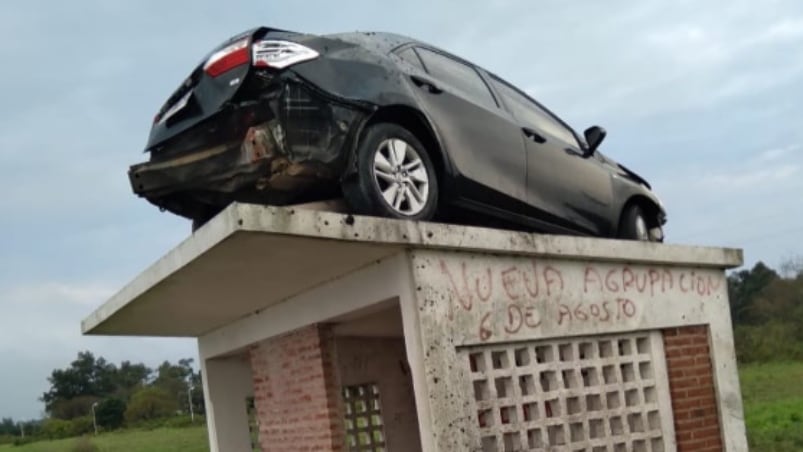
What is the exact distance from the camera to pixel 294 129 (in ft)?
17.2

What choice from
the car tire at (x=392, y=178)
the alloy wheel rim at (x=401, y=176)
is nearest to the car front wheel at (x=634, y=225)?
the car tire at (x=392, y=178)

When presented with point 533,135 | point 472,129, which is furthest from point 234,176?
point 533,135

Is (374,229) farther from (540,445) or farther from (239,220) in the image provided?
(540,445)

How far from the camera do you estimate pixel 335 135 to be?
5.32 m

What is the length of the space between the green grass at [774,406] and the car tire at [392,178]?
12207mm

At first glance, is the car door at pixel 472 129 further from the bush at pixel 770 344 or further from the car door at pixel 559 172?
the bush at pixel 770 344

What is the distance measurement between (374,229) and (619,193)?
3640 mm

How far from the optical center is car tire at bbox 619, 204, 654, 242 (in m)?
8.07

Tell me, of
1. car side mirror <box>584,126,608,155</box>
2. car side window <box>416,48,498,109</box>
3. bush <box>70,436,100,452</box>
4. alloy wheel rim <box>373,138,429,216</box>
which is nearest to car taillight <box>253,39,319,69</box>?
alloy wheel rim <box>373,138,429,216</box>

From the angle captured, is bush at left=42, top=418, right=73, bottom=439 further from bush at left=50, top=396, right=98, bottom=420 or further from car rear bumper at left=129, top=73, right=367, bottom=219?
car rear bumper at left=129, top=73, right=367, bottom=219

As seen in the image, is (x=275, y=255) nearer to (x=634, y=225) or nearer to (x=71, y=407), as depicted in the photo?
(x=634, y=225)

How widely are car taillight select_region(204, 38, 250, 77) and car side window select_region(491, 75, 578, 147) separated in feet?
8.16

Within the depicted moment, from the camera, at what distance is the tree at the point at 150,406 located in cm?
4129

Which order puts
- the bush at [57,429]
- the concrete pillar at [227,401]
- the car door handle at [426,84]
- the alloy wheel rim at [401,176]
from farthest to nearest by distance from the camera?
the bush at [57,429], the concrete pillar at [227,401], the car door handle at [426,84], the alloy wheel rim at [401,176]
